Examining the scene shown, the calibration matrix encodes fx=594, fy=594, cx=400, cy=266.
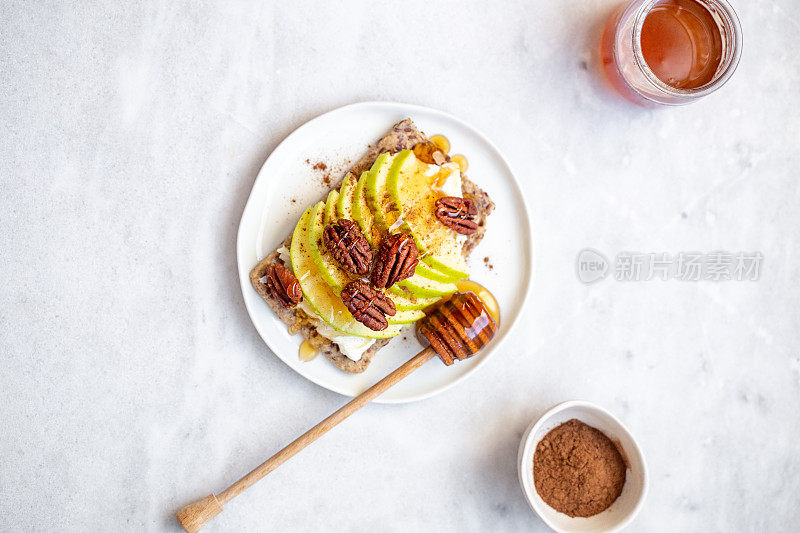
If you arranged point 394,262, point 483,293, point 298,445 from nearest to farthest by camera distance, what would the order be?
point 394,262 < point 298,445 < point 483,293

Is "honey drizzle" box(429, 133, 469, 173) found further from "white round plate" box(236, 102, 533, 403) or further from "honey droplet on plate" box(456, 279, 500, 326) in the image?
"honey droplet on plate" box(456, 279, 500, 326)

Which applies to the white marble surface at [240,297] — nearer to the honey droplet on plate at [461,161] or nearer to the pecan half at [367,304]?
the honey droplet on plate at [461,161]

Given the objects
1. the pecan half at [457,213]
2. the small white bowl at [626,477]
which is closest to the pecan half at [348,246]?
the pecan half at [457,213]

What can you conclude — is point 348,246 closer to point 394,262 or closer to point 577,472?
point 394,262

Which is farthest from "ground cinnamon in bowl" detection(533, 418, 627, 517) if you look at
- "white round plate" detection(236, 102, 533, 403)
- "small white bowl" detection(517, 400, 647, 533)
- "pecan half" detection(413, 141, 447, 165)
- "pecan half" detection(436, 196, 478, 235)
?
"pecan half" detection(413, 141, 447, 165)

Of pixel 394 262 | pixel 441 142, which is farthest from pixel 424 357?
pixel 441 142
